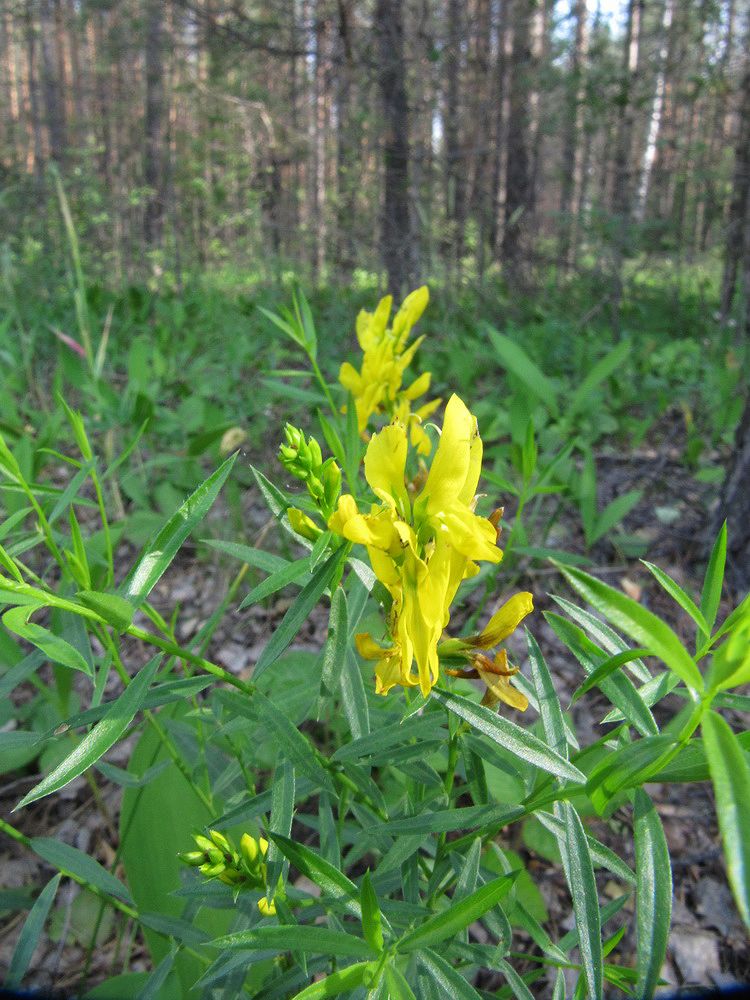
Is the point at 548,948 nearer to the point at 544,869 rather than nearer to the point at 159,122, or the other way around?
the point at 544,869

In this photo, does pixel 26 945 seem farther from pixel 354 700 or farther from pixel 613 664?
pixel 613 664

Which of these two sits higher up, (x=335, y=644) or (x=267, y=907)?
(x=335, y=644)

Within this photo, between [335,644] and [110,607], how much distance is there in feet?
0.74

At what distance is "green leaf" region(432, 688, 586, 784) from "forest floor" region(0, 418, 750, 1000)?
0.58 meters

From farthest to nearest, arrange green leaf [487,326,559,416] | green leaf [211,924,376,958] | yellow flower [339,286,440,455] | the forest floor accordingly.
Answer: green leaf [487,326,559,416] < the forest floor < yellow flower [339,286,440,455] < green leaf [211,924,376,958]

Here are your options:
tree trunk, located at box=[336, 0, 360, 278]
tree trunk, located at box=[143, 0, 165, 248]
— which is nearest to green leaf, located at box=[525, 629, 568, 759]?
tree trunk, located at box=[336, 0, 360, 278]

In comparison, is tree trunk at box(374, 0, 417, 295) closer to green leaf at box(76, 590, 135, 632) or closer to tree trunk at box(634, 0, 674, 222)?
tree trunk at box(634, 0, 674, 222)

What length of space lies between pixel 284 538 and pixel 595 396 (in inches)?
61.3

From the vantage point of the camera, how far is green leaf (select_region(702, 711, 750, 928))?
0.39 meters

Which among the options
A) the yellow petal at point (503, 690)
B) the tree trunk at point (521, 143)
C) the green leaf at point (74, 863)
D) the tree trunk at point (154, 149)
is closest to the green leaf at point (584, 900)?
the yellow petal at point (503, 690)

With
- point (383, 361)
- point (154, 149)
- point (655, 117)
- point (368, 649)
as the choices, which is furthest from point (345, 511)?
point (154, 149)

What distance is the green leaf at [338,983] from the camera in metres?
0.59

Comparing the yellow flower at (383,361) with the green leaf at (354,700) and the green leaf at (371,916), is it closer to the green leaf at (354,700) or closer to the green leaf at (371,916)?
the green leaf at (354,700)

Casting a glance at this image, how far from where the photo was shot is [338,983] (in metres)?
0.61
